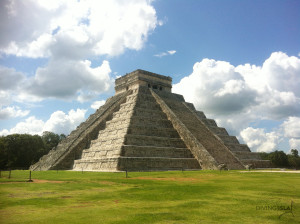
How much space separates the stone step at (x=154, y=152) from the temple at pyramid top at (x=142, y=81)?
18.3m

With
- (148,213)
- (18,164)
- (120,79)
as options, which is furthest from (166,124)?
(18,164)

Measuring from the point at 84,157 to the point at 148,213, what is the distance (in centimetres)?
2651

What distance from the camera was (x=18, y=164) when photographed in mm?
50406

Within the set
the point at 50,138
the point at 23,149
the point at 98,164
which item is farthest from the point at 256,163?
the point at 50,138

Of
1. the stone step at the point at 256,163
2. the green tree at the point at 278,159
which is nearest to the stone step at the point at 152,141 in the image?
→ the stone step at the point at 256,163

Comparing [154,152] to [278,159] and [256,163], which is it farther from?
[278,159]

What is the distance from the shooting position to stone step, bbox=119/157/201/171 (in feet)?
84.6

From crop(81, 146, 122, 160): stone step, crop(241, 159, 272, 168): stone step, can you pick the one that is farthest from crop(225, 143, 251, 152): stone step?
crop(81, 146, 122, 160): stone step

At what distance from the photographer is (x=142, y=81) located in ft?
151

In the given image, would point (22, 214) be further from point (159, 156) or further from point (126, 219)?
point (159, 156)

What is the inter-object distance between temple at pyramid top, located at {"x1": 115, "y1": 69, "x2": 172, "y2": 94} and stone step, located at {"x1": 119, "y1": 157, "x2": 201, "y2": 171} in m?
19.9

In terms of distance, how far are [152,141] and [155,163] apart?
3.38m

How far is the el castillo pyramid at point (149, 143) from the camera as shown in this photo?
27.8 meters

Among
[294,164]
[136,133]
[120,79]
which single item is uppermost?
[120,79]
